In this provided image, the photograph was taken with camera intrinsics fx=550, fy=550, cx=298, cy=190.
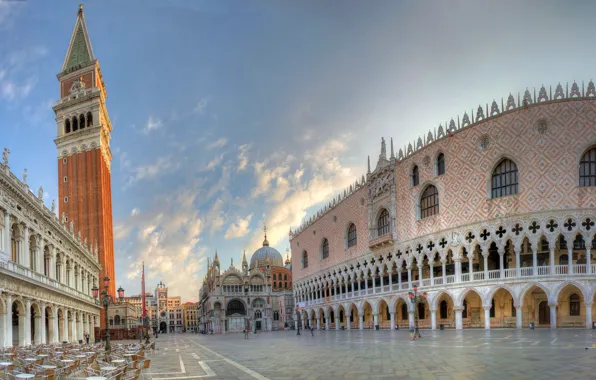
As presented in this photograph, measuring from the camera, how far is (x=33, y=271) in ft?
99.8

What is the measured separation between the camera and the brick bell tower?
2793 inches

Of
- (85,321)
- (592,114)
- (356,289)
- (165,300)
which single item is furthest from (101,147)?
(165,300)

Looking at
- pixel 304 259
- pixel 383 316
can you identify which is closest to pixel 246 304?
pixel 304 259

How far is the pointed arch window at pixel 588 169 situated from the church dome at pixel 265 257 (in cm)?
7774

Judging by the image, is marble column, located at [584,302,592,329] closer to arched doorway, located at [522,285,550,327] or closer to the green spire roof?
arched doorway, located at [522,285,550,327]

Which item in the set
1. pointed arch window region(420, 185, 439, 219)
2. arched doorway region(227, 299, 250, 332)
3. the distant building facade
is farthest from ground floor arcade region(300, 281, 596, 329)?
the distant building facade

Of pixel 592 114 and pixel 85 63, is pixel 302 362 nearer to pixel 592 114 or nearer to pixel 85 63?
pixel 592 114

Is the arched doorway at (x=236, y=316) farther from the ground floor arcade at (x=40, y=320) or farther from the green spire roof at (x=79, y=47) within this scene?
the green spire roof at (x=79, y=47)

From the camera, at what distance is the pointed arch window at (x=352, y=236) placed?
59.5 meters

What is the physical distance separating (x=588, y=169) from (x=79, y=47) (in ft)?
225

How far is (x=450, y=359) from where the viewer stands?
643 inches

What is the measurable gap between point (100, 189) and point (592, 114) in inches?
2272

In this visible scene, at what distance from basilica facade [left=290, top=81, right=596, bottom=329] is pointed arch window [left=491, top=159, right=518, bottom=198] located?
0.08m

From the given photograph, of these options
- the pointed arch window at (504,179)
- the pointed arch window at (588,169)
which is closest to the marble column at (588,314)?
the pointed arch window at (588,169)
